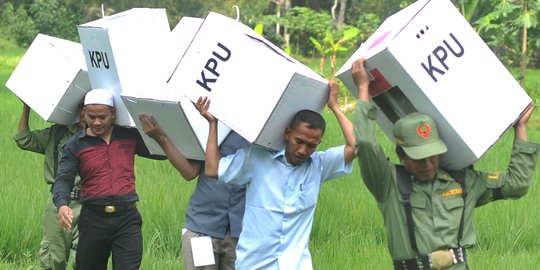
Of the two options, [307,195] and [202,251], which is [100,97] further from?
[307,195]

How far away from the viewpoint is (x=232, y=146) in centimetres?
454

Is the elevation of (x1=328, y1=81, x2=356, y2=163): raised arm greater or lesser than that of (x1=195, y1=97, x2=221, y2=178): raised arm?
lesser

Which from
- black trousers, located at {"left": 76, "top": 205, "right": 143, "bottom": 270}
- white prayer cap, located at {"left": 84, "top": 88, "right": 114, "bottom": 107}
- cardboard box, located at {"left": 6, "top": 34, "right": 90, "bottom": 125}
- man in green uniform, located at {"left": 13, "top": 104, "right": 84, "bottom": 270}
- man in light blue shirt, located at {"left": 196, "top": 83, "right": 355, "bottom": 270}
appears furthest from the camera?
man in green uniform, located at {"left": 13, "top": 104, "right": 84, "bottom": 270}

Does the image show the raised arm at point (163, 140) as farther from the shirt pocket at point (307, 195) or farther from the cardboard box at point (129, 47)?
the shirt pocket at point (307, 195)

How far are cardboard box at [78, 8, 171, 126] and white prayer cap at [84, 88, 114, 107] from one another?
0.05 m

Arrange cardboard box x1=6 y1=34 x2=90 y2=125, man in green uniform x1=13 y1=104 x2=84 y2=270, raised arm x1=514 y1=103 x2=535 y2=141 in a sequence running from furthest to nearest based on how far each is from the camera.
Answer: man in green uniform x1=13 y1=104 x2=84 y2=270, cardboard box x1=6 y1=34 x2=90 y2=125, raised arm x1=514 y1=103 x2=535 y2=141

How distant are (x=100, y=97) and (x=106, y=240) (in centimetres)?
77

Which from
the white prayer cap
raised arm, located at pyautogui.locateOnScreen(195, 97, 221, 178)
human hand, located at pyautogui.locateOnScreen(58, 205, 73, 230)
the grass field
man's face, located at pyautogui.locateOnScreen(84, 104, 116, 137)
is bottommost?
the grass field

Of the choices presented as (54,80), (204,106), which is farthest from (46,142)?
(204,106)

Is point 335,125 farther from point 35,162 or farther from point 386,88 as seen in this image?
point 386,88

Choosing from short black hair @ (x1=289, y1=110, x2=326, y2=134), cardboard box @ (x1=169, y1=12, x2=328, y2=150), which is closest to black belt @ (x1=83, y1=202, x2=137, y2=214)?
cardboard box @ (x1=169, y1=12, x2=328, y2=150)

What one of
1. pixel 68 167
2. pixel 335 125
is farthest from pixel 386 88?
pixel 335 125

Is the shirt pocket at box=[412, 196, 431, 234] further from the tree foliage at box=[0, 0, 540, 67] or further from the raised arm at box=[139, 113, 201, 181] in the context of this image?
the tree foliage at box=[0, 0, 540, 67]

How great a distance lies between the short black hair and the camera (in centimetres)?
401
